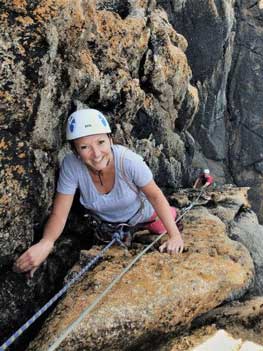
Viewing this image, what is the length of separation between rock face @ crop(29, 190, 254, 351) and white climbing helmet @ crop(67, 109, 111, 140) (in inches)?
75.5

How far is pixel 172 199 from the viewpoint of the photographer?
10641 millimetres

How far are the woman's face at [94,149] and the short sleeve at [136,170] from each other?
1.02 ft

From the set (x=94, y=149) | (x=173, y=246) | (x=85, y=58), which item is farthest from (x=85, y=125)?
(x=85, y=58)

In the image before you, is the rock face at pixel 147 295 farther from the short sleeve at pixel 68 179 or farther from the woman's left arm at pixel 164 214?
the short sleeve at pixel 68 179

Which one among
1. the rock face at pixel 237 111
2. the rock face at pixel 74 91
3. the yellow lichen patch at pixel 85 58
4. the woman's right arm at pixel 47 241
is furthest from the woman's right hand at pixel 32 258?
the rock face at pixel 237 111

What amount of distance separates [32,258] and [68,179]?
44.2 inches

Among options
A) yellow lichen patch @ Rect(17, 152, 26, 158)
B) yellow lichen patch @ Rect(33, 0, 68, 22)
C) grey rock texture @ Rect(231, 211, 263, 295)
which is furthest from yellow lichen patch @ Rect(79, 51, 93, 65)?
grey rock texture @ Rect(231, 211, 263, 295)

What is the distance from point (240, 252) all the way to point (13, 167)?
148 inches

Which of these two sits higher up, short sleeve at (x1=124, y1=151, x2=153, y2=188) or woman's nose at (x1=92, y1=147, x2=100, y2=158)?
woman's nose at (x1=92, y1=147, x2=100, y2=158)

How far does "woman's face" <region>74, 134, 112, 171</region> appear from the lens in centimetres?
541

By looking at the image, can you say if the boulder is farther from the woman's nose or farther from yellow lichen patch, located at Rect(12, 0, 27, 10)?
yellow lichen patch, located at Rect(12, 0, 27, 10)

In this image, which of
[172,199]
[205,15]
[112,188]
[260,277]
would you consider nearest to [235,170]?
[205,15]

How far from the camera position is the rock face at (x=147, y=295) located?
5.05 m

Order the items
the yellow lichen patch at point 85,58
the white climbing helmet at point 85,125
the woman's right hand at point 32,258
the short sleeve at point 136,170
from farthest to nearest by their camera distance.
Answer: the yellow lichen patch at point 85,58
the short sleeve at point 136,170
the woman's right hand at point 32,258
the white climbing helmet at point 85,125
